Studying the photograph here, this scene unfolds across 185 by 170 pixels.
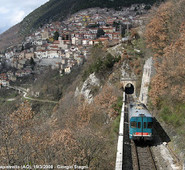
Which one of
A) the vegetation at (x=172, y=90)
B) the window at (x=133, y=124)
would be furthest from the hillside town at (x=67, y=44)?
the window at (x=133, y=124)

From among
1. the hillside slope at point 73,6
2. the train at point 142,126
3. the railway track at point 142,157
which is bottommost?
the railway track at point 142,157

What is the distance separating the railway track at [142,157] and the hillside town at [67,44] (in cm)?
4785

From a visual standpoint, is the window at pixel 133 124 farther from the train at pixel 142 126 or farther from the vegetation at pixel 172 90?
the vegetation at pixel 172 90

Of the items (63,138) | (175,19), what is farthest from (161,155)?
(175,19)

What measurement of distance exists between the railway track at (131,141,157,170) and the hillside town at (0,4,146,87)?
4785 cm

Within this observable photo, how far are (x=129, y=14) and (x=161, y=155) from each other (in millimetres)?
112093

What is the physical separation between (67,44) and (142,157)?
77.8 meters

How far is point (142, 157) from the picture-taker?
10.1 metres

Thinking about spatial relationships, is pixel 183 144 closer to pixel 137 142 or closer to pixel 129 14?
pixel 137 142

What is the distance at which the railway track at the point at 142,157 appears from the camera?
29.9ft

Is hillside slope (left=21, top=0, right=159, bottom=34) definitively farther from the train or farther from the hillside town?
the train

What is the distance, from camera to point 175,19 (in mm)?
18156

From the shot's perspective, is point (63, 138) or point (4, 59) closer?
point (63, 138)

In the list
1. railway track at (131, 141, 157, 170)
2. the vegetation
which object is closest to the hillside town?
the vegetation
